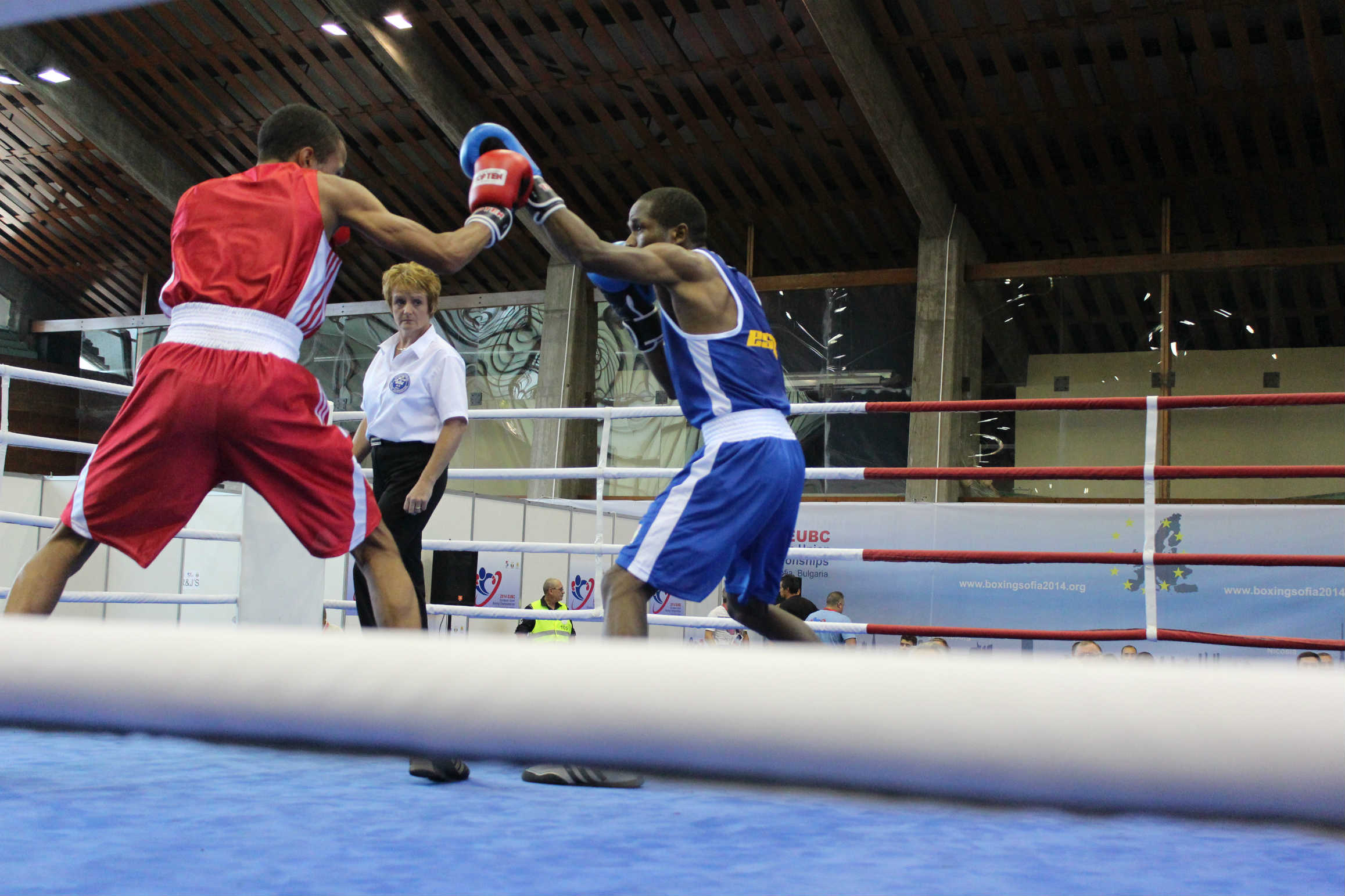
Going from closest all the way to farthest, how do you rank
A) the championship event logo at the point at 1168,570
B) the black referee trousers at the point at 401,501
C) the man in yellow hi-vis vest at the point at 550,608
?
the black referee trousers at the point at 401,501, the man in yellow hi-vis vest at the point at 550,608, the championship event logo at the point at 1168,570

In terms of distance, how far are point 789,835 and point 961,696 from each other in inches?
59.7

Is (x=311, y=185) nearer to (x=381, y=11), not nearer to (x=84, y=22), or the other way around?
(x=381, y=11)

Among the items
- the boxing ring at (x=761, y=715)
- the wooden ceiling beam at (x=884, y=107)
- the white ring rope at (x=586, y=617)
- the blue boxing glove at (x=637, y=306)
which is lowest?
the white ring rope at (x=586, y=617)

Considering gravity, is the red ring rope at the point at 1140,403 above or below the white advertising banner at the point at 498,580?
above

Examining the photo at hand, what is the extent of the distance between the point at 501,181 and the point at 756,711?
188cm

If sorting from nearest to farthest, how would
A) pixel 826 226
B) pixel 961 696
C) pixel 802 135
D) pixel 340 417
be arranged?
pixel 961 696, pixel 340 417, pixel 802 135, pixel 826 226

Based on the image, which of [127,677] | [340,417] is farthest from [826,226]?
[127,677]

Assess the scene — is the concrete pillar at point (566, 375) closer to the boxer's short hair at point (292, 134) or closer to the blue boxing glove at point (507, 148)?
the blue boxing glove at point (507, 148)

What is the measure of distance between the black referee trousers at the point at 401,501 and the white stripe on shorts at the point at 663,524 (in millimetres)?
641

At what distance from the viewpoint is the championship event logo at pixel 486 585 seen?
766 centimetres

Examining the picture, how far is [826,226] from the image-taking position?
10633mm

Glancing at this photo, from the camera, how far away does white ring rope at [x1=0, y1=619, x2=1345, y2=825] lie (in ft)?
0.91

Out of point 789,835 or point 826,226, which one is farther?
point 826,226

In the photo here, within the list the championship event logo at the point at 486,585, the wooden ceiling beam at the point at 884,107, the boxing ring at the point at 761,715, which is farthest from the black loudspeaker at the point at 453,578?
the boxing ring at the point at 761,715
